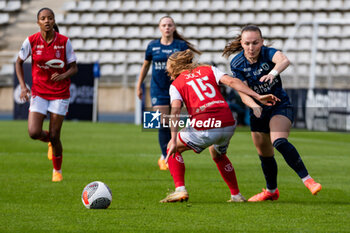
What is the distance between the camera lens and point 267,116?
22.7 feet

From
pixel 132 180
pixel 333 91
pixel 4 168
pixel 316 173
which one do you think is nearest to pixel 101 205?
pixel 132 180

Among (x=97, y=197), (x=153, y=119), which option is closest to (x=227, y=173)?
(x=97, y=197)

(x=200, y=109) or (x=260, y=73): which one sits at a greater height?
(x=260, y=73)

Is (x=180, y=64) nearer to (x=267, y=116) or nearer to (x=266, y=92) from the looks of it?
(x=266, y=92)

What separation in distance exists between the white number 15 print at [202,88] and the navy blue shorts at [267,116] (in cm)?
57

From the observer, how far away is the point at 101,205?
637cm

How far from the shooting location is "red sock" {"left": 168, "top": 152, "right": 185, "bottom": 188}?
6766 mm

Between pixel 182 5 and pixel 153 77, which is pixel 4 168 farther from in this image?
pixel 182 5

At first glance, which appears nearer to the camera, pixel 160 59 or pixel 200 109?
pixel 200 109

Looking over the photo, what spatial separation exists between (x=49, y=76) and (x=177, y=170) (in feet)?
8.71

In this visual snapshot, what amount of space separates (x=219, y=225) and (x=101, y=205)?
137 cm

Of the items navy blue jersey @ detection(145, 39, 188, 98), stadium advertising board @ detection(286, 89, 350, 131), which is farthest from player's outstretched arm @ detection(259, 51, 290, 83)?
stadium advertising board @ detection(286, 89, 350, 131)

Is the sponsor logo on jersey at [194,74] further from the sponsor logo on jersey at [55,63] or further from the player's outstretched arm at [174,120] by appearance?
the sponsor logo on jersey at [55,63]

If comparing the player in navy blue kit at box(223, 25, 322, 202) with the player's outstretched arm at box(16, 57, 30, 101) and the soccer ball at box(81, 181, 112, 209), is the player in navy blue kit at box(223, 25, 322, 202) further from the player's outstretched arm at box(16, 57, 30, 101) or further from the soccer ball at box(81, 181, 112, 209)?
the player's outstretched arm at box(16, 57, 30, 101)
